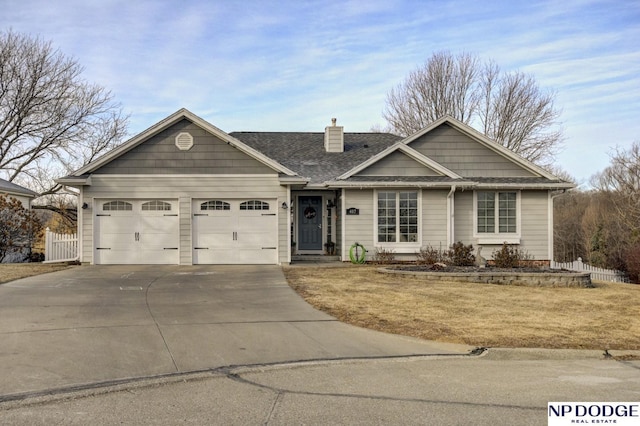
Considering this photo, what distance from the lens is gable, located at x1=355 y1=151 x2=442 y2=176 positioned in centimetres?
1962

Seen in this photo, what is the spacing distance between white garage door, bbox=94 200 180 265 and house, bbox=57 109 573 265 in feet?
0.11

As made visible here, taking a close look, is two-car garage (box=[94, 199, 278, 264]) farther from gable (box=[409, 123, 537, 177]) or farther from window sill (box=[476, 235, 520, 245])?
window sill (box=[476, 235, 520, 245])

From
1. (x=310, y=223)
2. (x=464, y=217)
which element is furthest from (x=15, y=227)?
(x=464, y=217)

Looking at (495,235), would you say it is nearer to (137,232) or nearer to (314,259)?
(314,259)

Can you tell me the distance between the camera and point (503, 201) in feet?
66.6

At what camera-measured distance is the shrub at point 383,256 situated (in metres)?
19.2

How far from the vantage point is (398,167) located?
19.6 metres

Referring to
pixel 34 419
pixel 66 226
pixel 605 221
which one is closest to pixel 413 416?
pixel 34 419

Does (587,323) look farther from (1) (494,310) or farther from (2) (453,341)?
(2) (453,341)

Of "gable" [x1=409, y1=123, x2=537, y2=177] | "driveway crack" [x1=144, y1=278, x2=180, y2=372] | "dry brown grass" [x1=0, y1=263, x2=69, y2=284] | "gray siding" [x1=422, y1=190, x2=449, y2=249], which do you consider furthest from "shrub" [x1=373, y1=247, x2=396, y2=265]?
"dry brown grass" [x1=0, y1=263, x2=69, y2=284]

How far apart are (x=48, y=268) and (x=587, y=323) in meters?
15.2

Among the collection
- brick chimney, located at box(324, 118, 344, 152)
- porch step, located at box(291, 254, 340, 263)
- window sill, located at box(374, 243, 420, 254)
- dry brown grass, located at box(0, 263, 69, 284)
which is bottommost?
dry brown grass, located at box(0, 263, 69, 284)

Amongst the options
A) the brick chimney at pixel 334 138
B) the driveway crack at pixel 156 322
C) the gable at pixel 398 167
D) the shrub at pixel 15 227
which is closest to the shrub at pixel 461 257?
the gable at pixel 398 167

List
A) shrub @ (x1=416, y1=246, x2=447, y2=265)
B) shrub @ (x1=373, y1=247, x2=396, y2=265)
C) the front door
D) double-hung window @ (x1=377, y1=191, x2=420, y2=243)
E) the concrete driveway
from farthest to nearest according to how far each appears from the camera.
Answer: the front door, double-hung window @ (x1=377, y1=191, x2=420, y2=243), shrub @ (x1=373, y1=247, x2=396, y2=265), shrub @ (x1=416, y1=246, x2=447, y2=265), the concrete driveway
